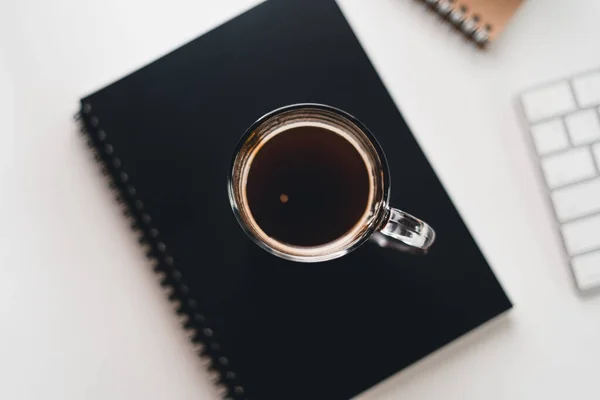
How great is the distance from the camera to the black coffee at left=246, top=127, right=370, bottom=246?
54 centimetres

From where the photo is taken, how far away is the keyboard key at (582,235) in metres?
0.59

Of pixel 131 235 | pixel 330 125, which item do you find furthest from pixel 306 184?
pixel 131 235

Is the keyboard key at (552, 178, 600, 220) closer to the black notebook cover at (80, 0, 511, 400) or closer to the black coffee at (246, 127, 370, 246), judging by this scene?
the black notebook cover at (80, 0, 511, 400)

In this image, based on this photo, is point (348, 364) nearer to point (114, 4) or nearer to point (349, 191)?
point (349, 191)

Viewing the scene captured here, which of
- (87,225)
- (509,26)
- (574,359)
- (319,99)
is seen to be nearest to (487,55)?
(509,26)

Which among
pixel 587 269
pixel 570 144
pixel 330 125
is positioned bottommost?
pixel 587 269

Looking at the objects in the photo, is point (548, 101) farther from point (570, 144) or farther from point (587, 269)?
point (587, 269)

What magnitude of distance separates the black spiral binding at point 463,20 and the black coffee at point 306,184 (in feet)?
0.53

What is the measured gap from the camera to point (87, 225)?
1.97 ft

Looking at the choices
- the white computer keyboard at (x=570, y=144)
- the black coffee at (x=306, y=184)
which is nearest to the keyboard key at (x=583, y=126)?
the white computer keyboard at (x=570, y=144)

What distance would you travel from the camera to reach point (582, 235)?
23.3 inches

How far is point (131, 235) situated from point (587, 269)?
0.40m

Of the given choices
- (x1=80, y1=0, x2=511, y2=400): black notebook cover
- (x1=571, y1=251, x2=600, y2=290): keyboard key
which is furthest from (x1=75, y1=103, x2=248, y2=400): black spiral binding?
(x1=571, y1=251, x2=600, y2=290): keyboard key

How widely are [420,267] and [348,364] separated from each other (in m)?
0.10
